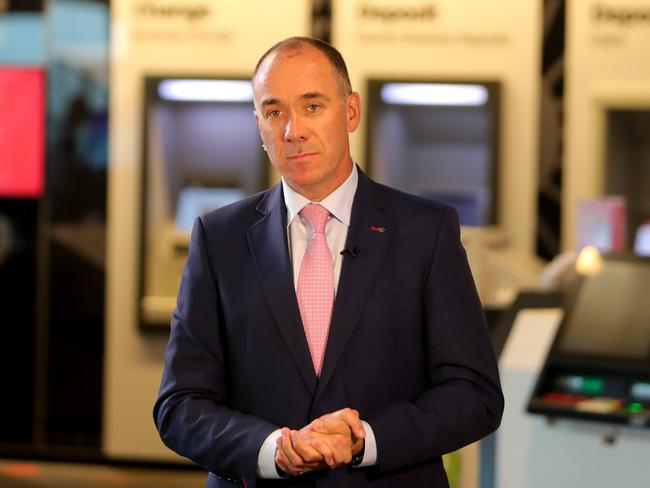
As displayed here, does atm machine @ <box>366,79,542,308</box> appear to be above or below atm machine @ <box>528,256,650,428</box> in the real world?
above

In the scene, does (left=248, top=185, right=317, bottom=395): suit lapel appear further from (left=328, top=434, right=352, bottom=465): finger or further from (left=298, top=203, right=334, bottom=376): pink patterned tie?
(left=328, top=434, right=352, bottom=465): finger

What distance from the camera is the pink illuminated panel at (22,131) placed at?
724cm

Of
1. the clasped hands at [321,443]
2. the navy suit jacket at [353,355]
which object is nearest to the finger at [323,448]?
the clasped hands at [321,443]

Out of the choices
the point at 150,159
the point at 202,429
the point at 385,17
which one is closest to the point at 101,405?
the point at 150,159

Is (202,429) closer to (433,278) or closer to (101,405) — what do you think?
(433,278)

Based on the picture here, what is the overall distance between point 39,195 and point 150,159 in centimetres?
73

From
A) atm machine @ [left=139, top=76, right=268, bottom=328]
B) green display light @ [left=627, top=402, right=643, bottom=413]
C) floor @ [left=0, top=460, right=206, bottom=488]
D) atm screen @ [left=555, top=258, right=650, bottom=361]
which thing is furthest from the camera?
atm machine @ [left=139, top=76, right=268, bottom=328]

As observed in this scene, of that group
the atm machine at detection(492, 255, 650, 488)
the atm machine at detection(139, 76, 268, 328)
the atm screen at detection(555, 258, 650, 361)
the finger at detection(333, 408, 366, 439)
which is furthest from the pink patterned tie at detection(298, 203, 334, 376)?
the atm machine at detection(139, 76, 268, 328)

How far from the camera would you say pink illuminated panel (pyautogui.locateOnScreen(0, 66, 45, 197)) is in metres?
7.24

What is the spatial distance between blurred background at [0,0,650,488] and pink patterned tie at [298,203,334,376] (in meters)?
4.58

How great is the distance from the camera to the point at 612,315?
3416mm

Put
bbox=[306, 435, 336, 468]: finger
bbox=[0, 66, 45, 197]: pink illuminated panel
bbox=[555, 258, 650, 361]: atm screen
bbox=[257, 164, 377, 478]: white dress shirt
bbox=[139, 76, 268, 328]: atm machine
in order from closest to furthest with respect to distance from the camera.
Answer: bbox=[306, 435, 336, 468]: finger < bbox=[257, 164, 377, 478]: white dress shirt < bbox=[555, 258, 650, 361]: atm screen < bbox=[139, 76, 268, 328]: atm machine < bbox=[0, 66, 45, 197]: pink illuminated panel

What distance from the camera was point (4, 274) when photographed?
7.30m

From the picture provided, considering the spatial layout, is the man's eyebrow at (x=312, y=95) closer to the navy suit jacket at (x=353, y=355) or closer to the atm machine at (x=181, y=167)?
the navy suit jacket at (x=353, y=355)
